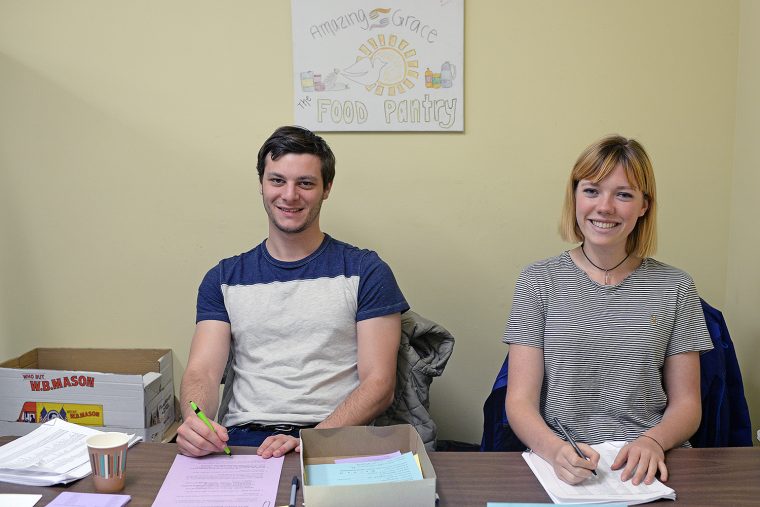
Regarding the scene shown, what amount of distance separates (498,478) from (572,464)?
0.14 meters

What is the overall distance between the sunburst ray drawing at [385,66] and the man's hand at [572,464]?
1.33 meters

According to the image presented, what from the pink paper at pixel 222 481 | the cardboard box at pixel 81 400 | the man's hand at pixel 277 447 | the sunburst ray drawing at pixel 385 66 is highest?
the sunburst ray drawing at pixel 385 66

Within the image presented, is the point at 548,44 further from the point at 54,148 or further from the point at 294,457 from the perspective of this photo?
the point at 54,148

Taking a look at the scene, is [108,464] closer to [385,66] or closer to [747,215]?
[385,66]

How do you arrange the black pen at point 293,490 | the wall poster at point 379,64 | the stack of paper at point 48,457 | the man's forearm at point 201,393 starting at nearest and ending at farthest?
the black pen at point 293,490, the stack of paper at point 48,457, the man's forearm at point 201,393, the wall poster at point 379,64

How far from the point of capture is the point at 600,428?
1.54m

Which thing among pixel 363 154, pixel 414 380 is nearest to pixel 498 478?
pixel 414 380

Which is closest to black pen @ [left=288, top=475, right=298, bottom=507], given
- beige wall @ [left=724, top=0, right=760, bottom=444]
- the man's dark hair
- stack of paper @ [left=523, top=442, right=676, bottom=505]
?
stack of paper @ [left=523, top=442, right=676, bottom=505]

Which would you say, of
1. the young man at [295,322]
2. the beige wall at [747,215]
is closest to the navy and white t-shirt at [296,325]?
the young man at [295,322]

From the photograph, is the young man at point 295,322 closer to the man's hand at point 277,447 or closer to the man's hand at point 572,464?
the man's hand at point 277,447

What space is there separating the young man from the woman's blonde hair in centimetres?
58

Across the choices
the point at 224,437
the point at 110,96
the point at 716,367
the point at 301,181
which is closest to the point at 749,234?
the point at 716,367

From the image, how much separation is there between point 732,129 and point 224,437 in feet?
6.11

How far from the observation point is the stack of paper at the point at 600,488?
111 centimetres
